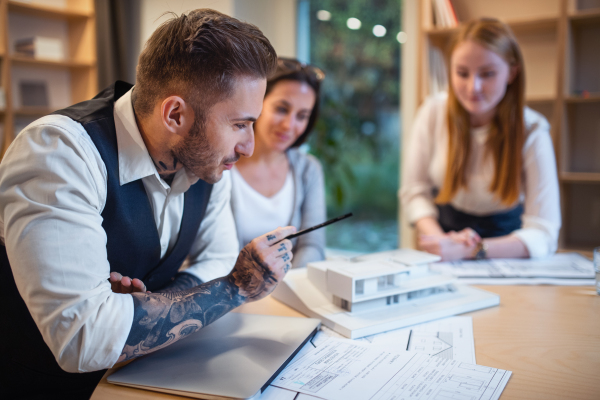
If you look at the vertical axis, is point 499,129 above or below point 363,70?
below

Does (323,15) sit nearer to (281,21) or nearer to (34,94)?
(281,21)

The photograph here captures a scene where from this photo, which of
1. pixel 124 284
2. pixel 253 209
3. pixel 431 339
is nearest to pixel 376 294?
pixel 431 339

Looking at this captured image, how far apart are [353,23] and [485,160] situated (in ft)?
6.87

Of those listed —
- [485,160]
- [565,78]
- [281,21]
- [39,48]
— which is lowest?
[485,160]

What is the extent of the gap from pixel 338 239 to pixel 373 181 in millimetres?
602

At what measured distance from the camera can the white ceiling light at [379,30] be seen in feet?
11.0

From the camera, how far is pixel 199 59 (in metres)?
A: 0.83

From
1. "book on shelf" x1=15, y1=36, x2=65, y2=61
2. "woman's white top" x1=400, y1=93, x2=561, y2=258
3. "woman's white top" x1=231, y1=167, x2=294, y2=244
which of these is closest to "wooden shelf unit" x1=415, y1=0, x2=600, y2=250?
"woman's white top" x1=400, y1=93, x2=561, y2=258

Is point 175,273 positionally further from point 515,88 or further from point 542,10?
point 542,10

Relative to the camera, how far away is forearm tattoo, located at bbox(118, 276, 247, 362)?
75cm

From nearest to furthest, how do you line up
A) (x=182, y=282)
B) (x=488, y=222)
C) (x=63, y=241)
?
(x=63, y=241), (x=182, y=282), (x=488, y=222)

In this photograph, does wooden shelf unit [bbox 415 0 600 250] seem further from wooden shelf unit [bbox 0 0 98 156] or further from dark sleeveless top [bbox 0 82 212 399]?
wooden shelf unit [bbox 0 0 98 156]

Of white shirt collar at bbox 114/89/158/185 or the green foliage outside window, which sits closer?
white shirt collar at bbox 114/89/158/185

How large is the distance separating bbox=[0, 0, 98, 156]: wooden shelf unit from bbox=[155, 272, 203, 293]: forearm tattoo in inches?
110
